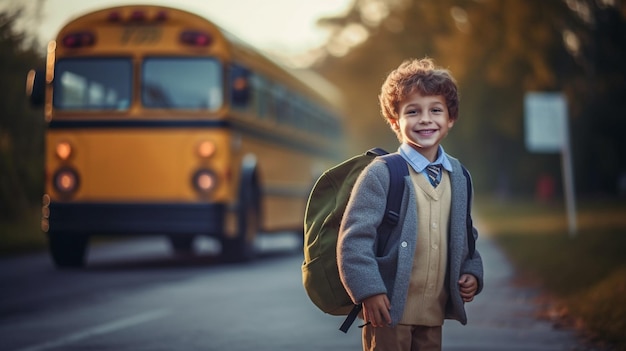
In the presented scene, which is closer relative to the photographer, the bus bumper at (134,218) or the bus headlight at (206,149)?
the bus bumper at (134,218)

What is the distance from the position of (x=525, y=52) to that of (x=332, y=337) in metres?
15.6

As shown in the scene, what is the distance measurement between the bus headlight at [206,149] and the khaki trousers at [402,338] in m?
9.78

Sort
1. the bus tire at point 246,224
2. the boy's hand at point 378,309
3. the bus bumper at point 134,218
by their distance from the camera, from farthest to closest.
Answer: the bus tire at point 246,224 → the bus bumper at point 134,218 → the boy's hand at point 378,309

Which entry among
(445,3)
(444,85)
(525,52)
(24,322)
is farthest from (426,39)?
(444,85)

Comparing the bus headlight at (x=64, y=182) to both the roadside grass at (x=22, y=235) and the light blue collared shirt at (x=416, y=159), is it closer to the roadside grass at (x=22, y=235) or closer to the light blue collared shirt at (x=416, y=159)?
the roadside grass at (x=22, y=235)

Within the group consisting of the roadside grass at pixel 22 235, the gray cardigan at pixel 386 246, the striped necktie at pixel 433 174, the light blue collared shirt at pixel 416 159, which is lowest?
the roadside grass at pixel 22 235

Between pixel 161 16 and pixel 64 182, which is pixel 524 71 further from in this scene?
pixel 64 182

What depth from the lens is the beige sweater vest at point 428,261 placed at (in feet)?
13.5

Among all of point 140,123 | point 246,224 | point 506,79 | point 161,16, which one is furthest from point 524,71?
point 140,123

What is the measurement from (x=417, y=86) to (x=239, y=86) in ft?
32.1

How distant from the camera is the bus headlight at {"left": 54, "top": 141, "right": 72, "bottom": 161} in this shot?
13742mm

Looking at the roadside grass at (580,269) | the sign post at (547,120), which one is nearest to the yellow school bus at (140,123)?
the roadside grass at (580,269)

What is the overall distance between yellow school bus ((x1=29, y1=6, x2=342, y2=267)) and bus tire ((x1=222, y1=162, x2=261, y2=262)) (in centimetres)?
31

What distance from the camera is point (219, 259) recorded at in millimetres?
16719
